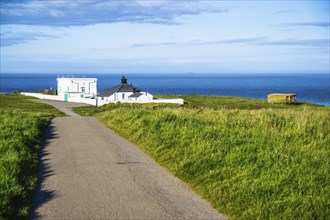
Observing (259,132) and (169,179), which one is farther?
(259,132)

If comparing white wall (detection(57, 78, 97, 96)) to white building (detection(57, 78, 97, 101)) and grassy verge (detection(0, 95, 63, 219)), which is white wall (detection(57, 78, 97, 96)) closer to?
white building (detection(57, 78, 97, 101))

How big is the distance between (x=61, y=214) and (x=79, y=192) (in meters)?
1.41

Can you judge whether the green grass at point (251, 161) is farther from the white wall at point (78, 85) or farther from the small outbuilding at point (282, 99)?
the white wall at point (78, 85)

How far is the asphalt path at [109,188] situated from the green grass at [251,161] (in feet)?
1.51

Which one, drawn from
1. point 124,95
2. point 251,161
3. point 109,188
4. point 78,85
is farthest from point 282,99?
point 109,188

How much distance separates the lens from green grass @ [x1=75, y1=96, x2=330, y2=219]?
7.78 metres

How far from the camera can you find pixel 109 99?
221ft

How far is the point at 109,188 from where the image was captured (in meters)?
9.41

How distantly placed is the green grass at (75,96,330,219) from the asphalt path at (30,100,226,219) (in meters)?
0.46

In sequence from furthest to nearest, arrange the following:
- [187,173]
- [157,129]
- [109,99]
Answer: [109,99] < [157,129] < [187,173]

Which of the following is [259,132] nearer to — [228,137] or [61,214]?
[228,137]

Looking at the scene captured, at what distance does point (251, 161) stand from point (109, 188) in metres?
3.79

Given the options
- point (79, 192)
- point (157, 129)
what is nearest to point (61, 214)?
point (79, 192)

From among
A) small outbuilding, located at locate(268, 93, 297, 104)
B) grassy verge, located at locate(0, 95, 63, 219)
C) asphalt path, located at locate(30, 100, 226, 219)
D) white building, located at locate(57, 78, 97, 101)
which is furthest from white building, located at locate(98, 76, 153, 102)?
asphalt path, located at locate(30, 100, 226, 219)
